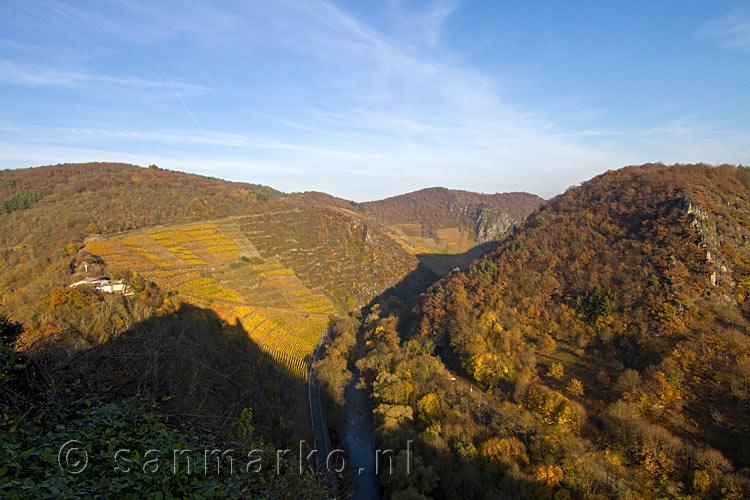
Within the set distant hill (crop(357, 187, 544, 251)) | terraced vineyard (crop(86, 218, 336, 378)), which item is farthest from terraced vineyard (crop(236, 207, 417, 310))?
distant hill (crop(357, 187, 544, 251))

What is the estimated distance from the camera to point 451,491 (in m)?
22.0

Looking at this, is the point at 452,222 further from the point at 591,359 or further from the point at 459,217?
the point at 591,359

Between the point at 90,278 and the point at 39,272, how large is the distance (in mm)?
6780

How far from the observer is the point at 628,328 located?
1407 inches

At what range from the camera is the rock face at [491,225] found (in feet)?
520

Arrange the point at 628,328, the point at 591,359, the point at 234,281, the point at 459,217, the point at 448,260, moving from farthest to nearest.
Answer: the point at 459,217 → the point at 448,260 → the point at 234,281 → the point at 591,359 → the point at 628,328

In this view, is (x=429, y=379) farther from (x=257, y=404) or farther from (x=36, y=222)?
(x=36, y=222)

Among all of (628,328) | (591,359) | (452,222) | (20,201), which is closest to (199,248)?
(20,201)

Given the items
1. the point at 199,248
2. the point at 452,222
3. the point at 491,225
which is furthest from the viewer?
the point at 452,222

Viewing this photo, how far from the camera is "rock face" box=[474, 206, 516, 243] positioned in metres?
158

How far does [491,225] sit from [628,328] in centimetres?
13161

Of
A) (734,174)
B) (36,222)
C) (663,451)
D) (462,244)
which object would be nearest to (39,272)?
(36,222)

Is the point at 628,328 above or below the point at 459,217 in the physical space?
below

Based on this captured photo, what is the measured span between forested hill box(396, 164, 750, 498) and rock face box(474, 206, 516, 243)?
95018 mm
